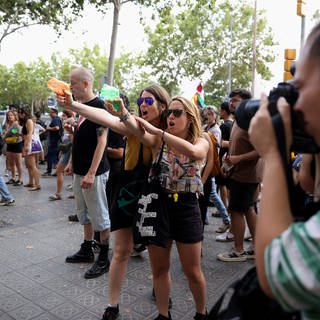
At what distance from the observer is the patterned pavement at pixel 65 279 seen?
2969 millimetres

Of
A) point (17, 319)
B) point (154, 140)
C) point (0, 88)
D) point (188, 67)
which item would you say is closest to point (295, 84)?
point (154, 140)

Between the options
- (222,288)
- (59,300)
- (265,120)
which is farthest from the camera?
(222,288)

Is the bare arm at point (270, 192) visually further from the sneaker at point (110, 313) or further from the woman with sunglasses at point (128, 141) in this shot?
the sneaker at point (110, 313)

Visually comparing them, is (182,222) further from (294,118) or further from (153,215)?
(294,118)

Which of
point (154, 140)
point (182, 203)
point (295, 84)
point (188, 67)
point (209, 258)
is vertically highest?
point (188, 67)

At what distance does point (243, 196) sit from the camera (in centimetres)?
411

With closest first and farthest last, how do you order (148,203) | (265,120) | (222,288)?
(265,120), (148,203), (222,288)

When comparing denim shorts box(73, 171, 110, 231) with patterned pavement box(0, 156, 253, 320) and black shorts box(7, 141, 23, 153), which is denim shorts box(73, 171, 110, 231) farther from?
black shorts box(7, 141, 23, 153)

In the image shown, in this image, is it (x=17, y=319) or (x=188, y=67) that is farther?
(x=188, y=67)

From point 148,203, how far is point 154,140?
0.45 m

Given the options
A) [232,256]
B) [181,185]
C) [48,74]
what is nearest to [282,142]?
[181,185]

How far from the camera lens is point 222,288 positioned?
346 centimetres

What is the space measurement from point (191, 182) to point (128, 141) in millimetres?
603

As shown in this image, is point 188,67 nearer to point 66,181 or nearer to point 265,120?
point 66,181
